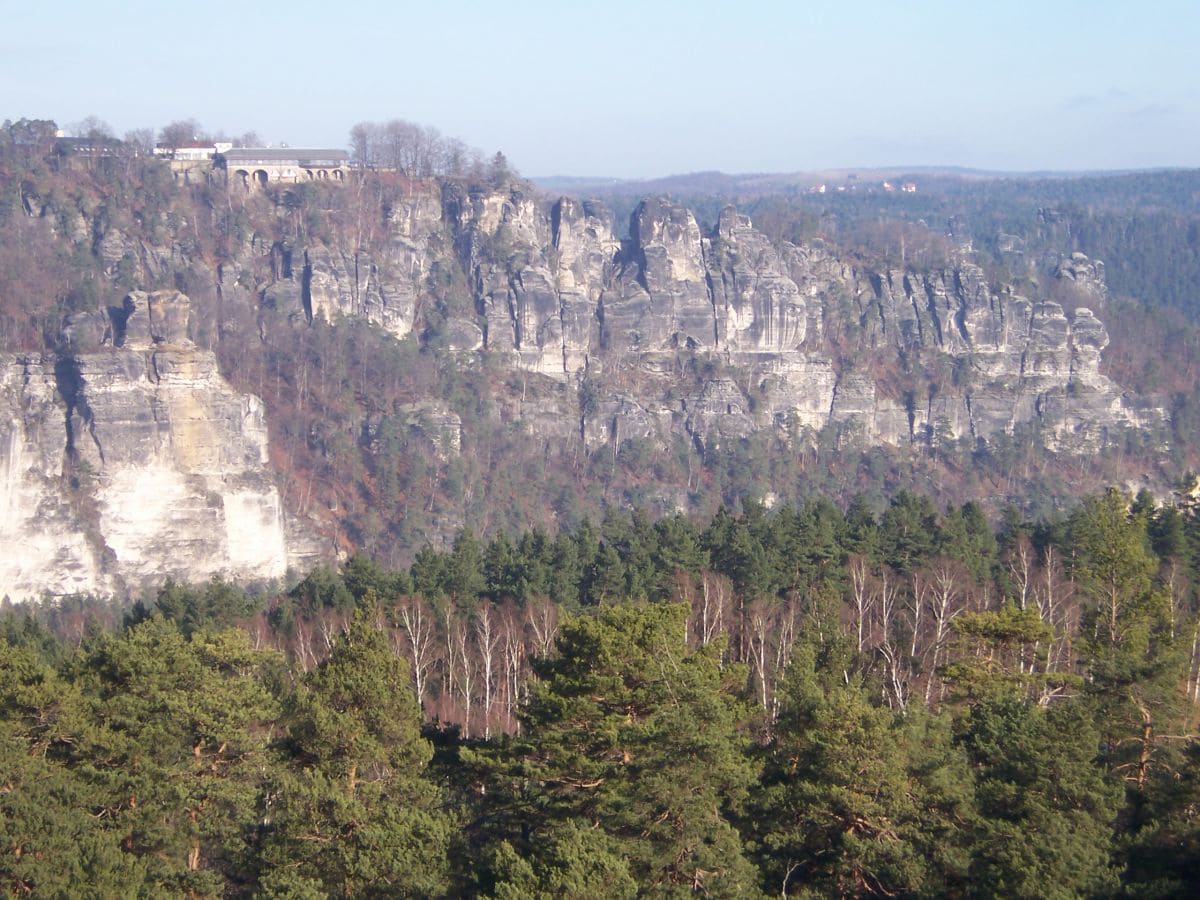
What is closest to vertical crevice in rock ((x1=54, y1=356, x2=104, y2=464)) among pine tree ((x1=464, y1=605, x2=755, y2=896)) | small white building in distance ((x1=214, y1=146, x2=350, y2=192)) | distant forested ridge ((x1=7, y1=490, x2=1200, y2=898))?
small white building in distance ((x1=214, y1=146, x2=350, y2=192))

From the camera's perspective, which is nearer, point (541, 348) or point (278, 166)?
point (541, 348)

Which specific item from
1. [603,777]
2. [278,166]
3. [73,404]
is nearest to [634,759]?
[603,777]

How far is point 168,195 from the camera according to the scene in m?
68.6

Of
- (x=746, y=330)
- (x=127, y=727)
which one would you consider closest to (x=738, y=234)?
(x=746, y=330)

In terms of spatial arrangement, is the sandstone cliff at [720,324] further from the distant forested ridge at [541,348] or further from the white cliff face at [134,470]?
the white cliff face at [134,470]

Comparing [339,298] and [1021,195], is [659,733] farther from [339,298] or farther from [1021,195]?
[1021,195]

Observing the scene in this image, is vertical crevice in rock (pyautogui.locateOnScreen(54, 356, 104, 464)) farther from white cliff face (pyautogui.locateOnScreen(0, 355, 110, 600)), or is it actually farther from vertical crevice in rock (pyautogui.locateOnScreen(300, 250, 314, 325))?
vertical crevice in rock (pyautogui.locateOnScreen(300, 250, 314, 325))

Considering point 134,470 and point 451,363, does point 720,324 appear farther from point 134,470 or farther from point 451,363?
point 134,470

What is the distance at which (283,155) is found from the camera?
2884 inches

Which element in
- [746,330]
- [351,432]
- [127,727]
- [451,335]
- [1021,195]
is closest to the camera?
[127,727]

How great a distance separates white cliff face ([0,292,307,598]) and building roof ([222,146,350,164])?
61.2 ft

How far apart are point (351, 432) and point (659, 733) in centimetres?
4814

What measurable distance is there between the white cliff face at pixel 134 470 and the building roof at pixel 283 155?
61.2 feet

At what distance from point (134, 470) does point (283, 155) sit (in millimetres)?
25830
